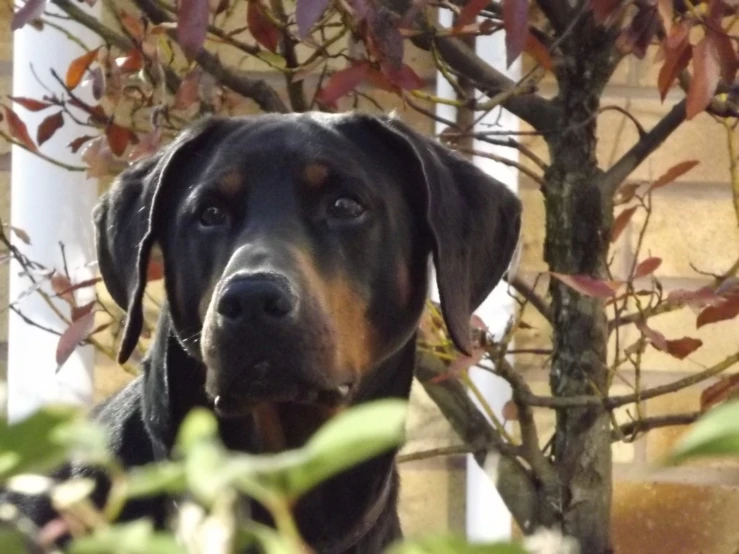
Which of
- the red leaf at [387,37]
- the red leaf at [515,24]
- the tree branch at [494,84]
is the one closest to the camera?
the red leaf at [515,24]

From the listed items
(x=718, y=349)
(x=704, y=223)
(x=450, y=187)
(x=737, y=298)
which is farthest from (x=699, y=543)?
(x=450, y=187)

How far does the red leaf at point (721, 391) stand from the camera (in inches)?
64.8

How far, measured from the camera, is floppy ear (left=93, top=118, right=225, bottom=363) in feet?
5.38

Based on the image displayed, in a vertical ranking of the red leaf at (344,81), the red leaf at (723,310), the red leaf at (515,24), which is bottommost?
the red leaf at (723,310)

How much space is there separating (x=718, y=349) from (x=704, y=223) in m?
0.30

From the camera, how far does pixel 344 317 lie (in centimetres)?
148

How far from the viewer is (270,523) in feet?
4.55

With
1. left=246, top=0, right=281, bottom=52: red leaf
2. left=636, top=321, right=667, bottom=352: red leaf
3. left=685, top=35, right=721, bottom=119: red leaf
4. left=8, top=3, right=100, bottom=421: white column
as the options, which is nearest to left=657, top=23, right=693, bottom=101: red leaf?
left=685, top=35, right=721, bottom=119: red leaf

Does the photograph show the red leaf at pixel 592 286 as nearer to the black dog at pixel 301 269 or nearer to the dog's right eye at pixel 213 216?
the black dog at pixel 301 269

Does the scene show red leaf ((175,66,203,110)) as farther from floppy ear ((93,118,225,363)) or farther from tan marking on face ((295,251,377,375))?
tan marking on face ((295,251,377,375))

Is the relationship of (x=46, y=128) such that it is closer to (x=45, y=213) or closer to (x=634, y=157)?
(x=45, y=213)

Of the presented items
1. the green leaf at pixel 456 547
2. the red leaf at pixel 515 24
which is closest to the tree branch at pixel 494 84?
the red leaf at pixel 515 24

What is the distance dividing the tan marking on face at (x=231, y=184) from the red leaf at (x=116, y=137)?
0.27m

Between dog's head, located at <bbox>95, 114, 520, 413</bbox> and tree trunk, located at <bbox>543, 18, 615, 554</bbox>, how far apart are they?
0.11m
